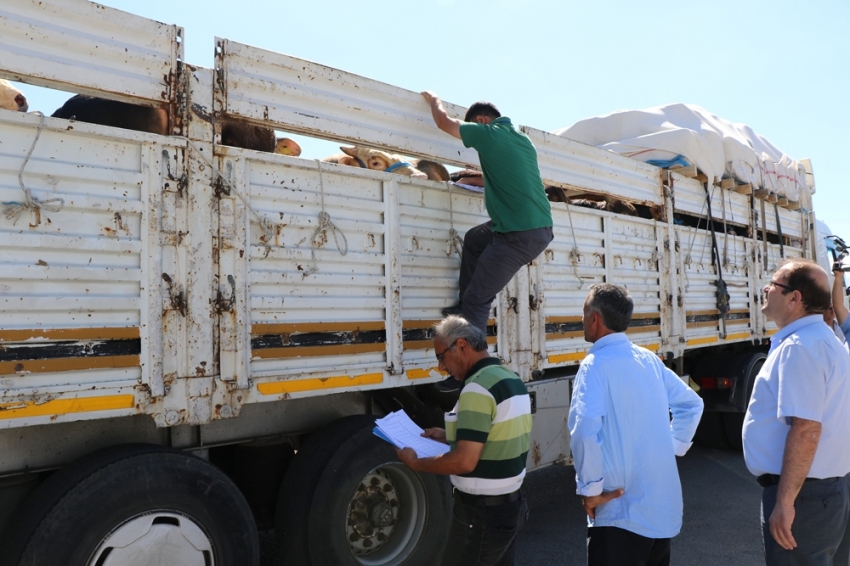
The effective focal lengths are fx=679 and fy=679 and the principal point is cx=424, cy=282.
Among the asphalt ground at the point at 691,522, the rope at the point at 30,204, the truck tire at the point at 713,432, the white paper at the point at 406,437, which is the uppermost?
the rope at the point at 30,204

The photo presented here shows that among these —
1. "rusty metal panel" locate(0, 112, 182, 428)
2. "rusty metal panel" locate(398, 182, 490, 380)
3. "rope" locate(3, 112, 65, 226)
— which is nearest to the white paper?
"rusty metal panel" locate(398, 182, 490, 380)

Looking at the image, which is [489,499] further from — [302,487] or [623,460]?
[302,487]

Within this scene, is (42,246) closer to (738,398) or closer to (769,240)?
(738,398)

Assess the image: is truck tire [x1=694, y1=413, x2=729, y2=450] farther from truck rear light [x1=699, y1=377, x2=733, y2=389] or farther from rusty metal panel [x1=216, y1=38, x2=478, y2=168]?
rusty metal panel [x1=216, y1=38, x2=478, y2=168]

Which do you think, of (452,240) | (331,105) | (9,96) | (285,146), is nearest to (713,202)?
(452,240)

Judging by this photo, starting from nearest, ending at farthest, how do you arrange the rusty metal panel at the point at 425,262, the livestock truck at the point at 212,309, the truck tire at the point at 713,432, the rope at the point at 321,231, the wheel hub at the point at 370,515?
the livestock truck at the point at 212,309 → the rope at the point at 321,231 → the wheel hub at the point at 370,515 → the rusty metal panel at the point at 425,262 → the truck tire at the point at 713,432

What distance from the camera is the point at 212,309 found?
295cm

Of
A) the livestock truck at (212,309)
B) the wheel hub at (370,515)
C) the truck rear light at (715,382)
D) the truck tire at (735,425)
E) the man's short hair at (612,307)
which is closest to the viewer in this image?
the livestock truck at (212,309)

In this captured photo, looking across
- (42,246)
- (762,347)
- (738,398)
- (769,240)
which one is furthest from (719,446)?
(42,246)

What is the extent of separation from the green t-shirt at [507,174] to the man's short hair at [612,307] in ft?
3.99

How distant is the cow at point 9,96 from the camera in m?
2.70

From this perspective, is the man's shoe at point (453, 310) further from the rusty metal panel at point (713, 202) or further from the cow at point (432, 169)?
the rusty metal panel at point (713, 202)

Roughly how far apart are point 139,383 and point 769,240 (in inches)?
317

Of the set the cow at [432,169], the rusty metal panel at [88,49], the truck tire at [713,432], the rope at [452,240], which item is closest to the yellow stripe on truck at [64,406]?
the rusty metal panel at [88,49]
